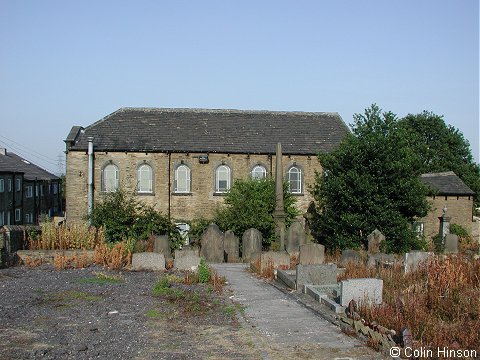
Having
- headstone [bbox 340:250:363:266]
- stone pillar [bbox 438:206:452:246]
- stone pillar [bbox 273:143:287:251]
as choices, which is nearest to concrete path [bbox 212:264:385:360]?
headstone [bbox 340:250:363:266]

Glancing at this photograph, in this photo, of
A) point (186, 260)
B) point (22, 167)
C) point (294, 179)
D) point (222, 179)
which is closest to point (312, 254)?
point (186, 260)

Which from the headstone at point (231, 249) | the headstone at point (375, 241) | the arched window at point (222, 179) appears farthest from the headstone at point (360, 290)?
the arched window at point (222, 179)

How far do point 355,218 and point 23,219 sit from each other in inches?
1369

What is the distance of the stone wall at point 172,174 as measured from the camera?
3161 centimetres

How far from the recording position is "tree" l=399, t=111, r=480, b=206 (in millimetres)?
54875

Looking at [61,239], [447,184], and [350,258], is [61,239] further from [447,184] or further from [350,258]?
[447,184]

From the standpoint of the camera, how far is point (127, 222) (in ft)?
73.0

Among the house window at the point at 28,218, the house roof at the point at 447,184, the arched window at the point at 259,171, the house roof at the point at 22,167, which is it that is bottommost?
the house window at the point at 28,218

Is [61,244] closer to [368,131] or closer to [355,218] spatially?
[355,218]

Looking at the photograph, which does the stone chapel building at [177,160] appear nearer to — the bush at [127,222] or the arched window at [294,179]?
the arched window at [294,179]

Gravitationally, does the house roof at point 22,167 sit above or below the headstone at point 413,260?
above

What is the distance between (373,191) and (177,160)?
1354 cm

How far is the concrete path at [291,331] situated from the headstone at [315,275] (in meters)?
0.65

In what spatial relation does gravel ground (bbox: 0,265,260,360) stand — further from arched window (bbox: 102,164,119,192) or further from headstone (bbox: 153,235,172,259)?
arched window (bbox: 102,164,119,192)
